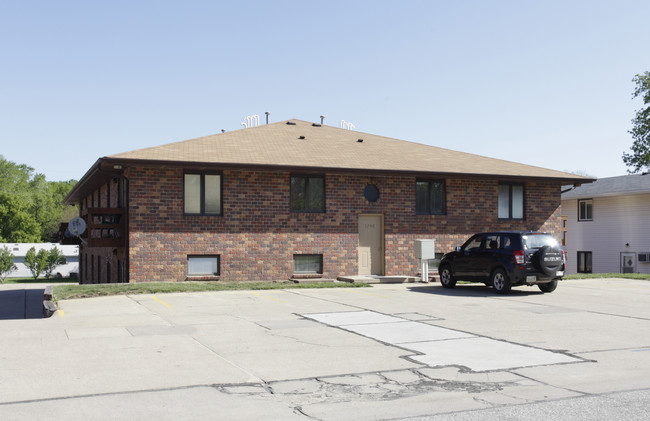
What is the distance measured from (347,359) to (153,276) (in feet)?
45.2

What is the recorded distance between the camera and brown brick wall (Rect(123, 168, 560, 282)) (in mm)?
21562

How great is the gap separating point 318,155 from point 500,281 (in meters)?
8.88

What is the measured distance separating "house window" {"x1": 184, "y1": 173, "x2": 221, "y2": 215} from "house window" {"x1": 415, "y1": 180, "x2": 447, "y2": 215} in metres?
7.46

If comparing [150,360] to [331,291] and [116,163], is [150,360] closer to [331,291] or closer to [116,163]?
[331,291]

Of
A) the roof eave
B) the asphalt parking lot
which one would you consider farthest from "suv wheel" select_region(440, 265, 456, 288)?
the asphalt parking lot

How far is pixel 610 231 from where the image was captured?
38.2 meters

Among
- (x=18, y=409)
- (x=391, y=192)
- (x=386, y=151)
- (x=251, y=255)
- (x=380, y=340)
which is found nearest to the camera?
(x=18, y=409)

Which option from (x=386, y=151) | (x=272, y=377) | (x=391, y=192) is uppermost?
(x=386, y=151)

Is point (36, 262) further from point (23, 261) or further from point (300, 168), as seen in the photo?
point (300, 168)

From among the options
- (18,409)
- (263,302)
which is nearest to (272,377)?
(18,409)

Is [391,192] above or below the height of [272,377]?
above

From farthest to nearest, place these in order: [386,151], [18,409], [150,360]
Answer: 1. [386,151]
2. [150,360]
3. [18,409]

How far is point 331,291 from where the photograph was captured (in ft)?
61.8

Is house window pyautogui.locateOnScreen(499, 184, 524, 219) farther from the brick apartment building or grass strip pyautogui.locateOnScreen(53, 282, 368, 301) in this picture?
grass strip pyautogui.locateOnScreen(53, 282, 368, 301)
